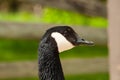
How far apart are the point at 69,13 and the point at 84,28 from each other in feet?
0.92

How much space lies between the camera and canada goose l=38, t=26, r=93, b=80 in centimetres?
195

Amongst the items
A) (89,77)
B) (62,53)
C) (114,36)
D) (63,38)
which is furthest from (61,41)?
(62,53)

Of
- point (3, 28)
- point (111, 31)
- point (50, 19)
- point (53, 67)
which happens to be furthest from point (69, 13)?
point (53, 67)

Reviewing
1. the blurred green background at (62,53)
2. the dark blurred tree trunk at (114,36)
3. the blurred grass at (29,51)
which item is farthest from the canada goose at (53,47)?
the blurred grass at (29,51)

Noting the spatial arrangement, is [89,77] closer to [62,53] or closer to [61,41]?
[62,53]

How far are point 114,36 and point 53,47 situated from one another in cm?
44

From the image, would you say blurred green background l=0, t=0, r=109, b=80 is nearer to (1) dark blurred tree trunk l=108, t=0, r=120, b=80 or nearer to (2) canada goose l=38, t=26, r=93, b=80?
(1) dark blurred tree trunk l=108, t=0, r=120, b=80

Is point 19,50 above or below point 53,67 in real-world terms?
above

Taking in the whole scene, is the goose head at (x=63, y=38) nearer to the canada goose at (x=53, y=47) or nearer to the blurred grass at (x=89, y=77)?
the canada goose at (x=53, y=47)

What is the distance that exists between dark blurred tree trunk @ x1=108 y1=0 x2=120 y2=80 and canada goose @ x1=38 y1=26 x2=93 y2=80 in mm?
318

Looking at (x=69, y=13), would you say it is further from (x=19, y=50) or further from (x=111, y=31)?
(x=111, y=31)

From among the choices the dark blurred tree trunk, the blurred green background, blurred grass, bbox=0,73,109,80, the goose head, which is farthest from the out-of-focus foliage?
the goose head

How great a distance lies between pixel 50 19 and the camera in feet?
12.4

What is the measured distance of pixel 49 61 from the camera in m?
1.97
